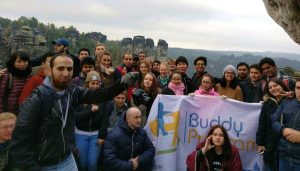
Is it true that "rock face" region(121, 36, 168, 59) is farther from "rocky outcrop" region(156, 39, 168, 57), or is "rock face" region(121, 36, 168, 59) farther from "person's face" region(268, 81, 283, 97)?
"person's face" region(268, 81, 283, 97)

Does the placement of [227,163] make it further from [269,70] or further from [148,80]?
[269,70]

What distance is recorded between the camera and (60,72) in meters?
3.59

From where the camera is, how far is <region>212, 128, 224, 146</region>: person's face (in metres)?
5.58

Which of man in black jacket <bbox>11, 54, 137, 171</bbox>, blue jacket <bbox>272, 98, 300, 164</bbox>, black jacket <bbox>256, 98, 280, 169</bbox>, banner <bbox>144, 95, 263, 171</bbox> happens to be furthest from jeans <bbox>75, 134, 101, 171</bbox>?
blue jacket <bbox>272, 98, 300, 164</bbox>

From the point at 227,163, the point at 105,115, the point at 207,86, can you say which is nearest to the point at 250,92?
the point at 207,86

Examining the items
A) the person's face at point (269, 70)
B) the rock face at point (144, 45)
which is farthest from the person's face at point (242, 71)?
the rock face at point (144, 45)

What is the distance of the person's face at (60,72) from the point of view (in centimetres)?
357

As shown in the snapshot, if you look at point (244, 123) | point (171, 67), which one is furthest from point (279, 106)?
point (171, 67)

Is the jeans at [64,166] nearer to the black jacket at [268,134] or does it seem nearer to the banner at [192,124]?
the banner at [192,124]

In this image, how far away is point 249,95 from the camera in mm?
7105

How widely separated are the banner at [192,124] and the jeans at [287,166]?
1.09 metres

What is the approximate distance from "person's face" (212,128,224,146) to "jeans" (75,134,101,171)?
2.14 metres

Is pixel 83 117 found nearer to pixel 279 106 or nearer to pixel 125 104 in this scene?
pixel 125 104

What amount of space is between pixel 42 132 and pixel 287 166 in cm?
359
